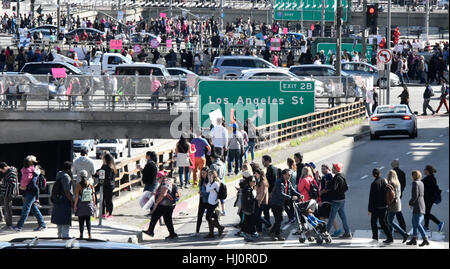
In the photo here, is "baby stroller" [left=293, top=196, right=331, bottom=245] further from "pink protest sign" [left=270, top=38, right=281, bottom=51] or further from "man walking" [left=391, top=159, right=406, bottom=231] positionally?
Result: "pink protest sign" [left=270, top=38, right=281, bottom=51]

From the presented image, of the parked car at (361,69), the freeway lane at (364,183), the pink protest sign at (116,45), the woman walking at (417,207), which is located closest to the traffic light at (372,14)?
the freeway lane at (364,183)

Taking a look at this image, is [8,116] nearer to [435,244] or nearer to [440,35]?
[435,244]

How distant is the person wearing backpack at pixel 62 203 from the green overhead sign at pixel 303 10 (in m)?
67.6

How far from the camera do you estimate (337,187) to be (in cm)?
2050

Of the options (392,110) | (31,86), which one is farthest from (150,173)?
(31,86)

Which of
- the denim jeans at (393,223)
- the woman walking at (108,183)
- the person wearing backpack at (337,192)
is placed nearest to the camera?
the denim jeans at (393,223)

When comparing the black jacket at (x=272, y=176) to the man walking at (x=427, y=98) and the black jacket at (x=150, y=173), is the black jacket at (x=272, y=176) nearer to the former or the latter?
the black jacket at (x=150, y=173)

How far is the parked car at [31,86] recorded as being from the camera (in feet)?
Result: 131

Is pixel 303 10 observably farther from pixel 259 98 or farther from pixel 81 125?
pixel 259 98

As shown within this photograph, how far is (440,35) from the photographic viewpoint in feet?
296

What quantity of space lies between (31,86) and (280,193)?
20664 millimetres

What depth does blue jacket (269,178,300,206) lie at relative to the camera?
2089 centimetres

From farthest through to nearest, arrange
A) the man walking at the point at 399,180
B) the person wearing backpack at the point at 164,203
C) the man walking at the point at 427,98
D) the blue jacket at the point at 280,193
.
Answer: the man walking at the point at 427,98 < the person wearing backpack at the point at 164,203 < the blue jacket at the point at 280,193 < the man walking at the point at 399,180
